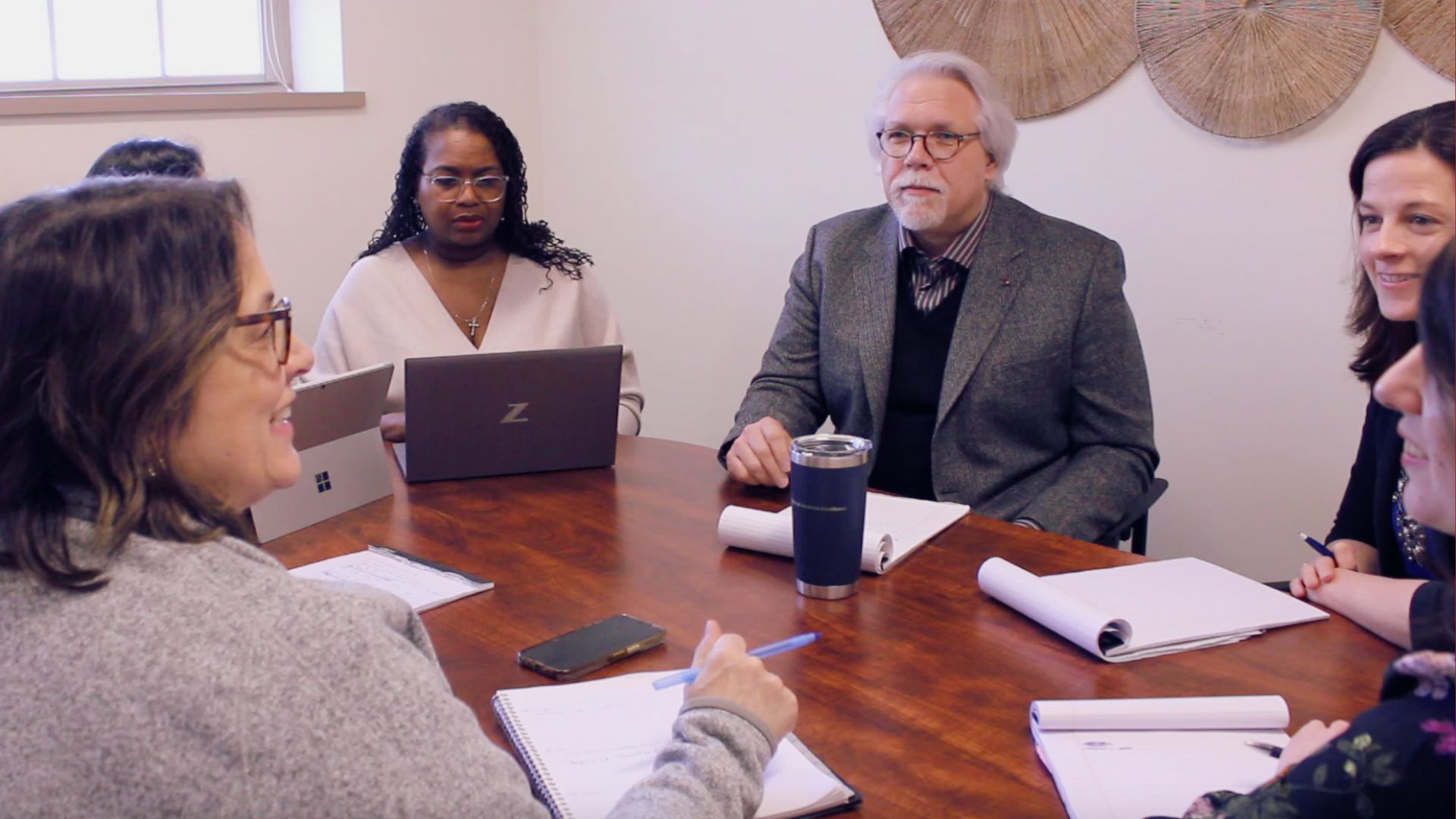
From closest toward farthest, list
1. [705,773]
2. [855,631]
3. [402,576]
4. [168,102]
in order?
[705,773] < [855,631] < [402,576] < [168,102]

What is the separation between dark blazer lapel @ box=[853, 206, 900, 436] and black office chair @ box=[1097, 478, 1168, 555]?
0.47 m

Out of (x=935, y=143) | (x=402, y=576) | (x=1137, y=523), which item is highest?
(x=935, y=143)

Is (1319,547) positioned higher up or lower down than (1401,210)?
lower down

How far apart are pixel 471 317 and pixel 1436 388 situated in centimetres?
213

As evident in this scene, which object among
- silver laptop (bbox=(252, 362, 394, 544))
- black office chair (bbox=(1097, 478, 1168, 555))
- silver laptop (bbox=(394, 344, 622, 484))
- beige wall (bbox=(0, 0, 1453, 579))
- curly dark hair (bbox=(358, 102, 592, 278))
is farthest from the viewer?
curly dark hair (bbox=(358, 102, 592, 278))

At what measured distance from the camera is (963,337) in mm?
2303

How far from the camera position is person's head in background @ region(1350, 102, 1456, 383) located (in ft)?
5.98

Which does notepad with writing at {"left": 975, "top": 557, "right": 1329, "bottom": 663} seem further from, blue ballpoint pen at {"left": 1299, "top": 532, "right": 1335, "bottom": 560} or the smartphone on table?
the smartphone on table

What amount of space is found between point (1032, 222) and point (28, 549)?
A: 1911mm

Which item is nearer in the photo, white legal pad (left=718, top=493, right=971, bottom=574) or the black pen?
the black pen

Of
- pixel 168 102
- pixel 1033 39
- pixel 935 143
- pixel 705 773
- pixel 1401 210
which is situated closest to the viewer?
pixel 705 773

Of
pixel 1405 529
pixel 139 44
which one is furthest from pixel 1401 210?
pixel 139 44

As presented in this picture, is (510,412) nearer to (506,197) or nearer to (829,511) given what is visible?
(829,511)

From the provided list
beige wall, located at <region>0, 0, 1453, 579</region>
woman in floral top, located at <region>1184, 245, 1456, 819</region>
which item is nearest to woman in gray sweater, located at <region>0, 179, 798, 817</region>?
woman in floral top, located at <region>1184, 245, 1456, 819</region>
